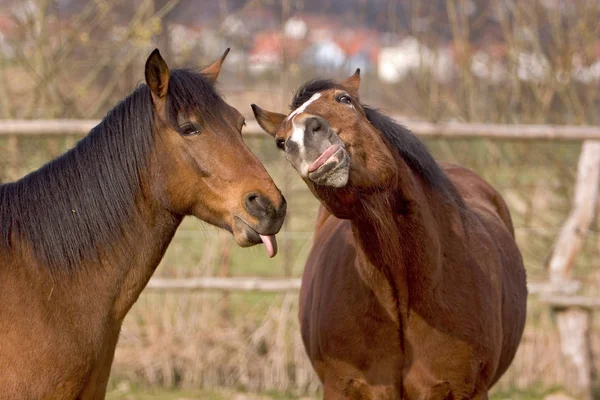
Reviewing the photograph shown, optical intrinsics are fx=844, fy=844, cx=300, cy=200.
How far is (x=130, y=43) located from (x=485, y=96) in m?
3.80

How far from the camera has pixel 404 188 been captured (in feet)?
12.4

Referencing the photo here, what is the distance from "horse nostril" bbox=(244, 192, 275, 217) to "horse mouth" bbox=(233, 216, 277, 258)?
2.4 inches

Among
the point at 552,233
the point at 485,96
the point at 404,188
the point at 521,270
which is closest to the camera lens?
the point at 404,188

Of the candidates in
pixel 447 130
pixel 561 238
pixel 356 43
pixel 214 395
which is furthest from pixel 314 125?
pixel 356 43

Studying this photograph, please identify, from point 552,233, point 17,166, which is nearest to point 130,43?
point 17,166

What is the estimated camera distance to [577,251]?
6793 millimetres

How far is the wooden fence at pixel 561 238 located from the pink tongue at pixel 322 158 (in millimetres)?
3320

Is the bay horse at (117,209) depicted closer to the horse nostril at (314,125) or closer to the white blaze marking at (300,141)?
the white blaze marking at (300,141)

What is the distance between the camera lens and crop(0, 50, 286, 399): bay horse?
331 centimetres

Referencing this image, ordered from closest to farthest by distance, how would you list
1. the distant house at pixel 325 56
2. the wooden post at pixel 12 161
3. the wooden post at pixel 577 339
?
the wooden post at pixel 577 339, the wooden post at pixel 12 161, the distant house at pixel 325 56

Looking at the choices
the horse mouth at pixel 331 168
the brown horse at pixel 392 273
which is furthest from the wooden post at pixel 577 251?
the horse mouth at pixel 331 168

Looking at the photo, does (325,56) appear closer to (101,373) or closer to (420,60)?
(420,60)

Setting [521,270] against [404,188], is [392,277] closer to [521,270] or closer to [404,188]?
[404,188]

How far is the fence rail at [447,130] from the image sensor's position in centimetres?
670
